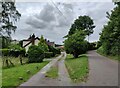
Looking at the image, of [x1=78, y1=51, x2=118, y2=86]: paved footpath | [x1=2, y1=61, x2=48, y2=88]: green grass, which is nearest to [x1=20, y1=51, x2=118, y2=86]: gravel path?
[x1=78, y1=51, x2=118, y2=86]: paved footpath

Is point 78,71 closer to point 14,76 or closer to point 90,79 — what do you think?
point 90,79

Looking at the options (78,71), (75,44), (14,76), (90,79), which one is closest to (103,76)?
(90,79)

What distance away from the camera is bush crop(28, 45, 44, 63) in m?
31.3

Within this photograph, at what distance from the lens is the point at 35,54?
103ft

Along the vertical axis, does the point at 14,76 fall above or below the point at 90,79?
above

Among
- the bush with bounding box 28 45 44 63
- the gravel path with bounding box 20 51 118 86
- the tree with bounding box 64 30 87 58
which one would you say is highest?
the tree with bounding box 64 30 87 58

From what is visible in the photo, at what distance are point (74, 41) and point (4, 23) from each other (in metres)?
10.9

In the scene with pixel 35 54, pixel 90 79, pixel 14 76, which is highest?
pixel 35 54

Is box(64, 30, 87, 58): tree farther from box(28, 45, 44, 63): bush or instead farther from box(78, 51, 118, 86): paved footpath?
box(78, 51, 118, 86): paved footpath

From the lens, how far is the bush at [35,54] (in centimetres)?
3127

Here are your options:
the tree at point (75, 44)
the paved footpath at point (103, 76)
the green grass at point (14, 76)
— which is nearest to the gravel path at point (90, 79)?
the paved footpath at point (103, 76)

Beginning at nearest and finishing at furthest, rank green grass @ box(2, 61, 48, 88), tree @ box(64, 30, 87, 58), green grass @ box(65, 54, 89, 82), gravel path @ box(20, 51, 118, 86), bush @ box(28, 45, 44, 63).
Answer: gravel path @ box(20, 51, 118, 86)
green grass @ box(2, 61, 48, 88)
green grass @ box(65, 54, 89, 82)
bush @ box(28, 45, 44, 63)
tree @ box(64, 30, 87, 58)

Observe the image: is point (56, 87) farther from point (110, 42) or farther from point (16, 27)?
point (110, 42)

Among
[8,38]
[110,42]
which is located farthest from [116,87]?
[110,42]
